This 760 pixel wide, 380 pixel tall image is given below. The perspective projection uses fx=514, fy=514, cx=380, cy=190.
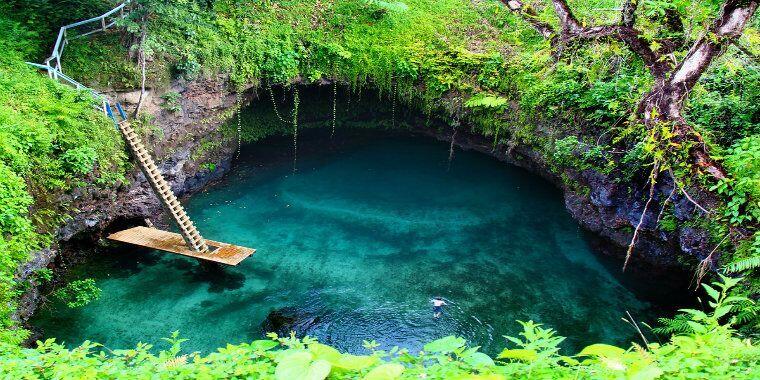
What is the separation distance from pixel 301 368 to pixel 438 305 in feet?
23.4

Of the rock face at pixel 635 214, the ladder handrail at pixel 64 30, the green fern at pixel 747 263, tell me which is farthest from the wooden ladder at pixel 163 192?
the green fern at pixel 747 263

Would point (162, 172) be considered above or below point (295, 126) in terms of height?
below

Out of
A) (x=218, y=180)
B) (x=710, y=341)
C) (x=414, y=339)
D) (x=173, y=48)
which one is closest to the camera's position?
(x=710, y=341)

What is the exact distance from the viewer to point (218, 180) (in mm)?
15680

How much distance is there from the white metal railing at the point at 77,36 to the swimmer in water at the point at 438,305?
28.4ft

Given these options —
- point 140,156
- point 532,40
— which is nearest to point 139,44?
point 140,156

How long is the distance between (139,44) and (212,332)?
25.0 ft

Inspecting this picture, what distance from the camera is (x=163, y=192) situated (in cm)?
1169

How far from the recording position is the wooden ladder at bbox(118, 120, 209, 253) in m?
11.5

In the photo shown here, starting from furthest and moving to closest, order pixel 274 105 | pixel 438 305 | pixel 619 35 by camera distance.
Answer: pixel 274 105
pixel 438 305
pixel 619 35

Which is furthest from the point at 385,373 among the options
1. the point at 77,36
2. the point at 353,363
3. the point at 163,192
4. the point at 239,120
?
the point at 239,120

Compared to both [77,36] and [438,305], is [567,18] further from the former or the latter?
[77,36]

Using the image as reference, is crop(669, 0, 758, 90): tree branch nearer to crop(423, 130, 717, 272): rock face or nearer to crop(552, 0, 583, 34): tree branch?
crop(552, 0, 583, 34): tree branch

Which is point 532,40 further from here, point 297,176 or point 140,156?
point 140,156
